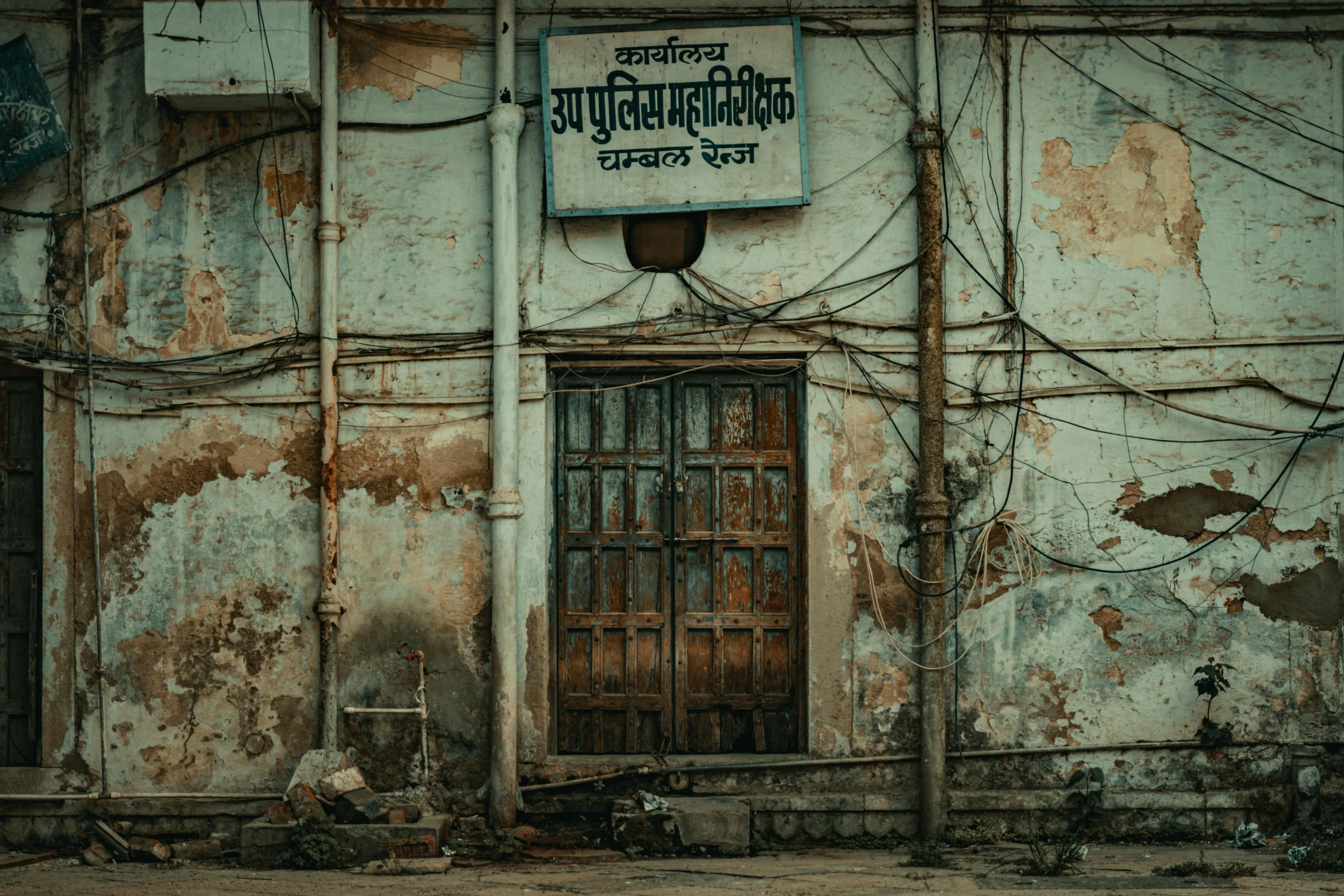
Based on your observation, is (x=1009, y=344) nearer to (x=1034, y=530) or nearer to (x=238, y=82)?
(x=1034, y=530)

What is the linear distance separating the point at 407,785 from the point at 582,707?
1.02 meters

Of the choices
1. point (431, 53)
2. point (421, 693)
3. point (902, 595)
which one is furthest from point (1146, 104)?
point (421, 693)

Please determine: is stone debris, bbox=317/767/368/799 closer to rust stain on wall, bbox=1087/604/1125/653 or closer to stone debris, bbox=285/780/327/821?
stone debris, bbox=285/780/327/821

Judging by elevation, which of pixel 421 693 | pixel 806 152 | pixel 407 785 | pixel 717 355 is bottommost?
pixel 407 785

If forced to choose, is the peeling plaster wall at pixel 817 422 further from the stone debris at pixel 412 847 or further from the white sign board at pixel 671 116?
the stone debris at pixel 412 847

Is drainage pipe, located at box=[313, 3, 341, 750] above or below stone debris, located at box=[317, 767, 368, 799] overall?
above

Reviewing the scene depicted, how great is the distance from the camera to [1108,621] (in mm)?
6363

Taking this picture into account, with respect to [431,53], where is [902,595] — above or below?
below

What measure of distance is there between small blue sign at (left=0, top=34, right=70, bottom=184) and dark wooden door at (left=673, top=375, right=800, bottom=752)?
365cm

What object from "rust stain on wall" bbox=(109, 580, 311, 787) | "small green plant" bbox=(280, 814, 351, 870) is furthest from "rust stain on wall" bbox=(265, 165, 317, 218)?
"small green plant" bbox=(280, 814, 351, 870)

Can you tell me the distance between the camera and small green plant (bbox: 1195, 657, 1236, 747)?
20.2 ft

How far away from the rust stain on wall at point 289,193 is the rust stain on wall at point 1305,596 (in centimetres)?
547

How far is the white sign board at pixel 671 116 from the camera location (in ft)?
21.0

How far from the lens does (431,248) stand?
648cm
